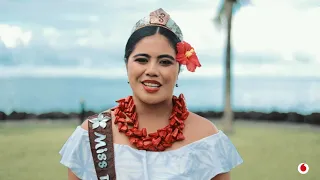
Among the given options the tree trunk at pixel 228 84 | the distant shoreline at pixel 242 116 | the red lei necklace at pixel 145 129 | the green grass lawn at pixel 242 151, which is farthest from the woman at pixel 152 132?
the tree trunk at pixel 228 84

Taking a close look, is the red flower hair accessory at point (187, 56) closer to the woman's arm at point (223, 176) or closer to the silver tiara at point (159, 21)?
the silver tiara at point (159, 21)

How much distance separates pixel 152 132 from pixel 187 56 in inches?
13.7

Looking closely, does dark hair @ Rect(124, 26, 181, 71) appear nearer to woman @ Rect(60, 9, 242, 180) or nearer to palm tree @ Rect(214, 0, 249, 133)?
woman @ Rect(60, 9, 242, 180)

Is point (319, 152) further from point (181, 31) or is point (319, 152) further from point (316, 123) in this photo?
point (181, 31)

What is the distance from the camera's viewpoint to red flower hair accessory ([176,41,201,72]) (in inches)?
81.8

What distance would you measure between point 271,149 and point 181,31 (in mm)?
5099

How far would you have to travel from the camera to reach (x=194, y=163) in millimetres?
2062

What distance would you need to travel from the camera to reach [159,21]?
2.07 m

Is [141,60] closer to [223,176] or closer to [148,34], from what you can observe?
[148,34]

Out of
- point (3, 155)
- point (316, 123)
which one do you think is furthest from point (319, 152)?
point (3, 155)

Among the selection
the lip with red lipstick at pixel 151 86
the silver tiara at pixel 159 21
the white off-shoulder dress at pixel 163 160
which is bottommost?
the white off-shoulder dress at pixel 163 160

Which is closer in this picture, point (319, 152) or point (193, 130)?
point (193, 130)

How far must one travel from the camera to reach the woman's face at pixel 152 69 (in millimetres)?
2010

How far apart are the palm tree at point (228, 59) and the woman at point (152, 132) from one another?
670cm
